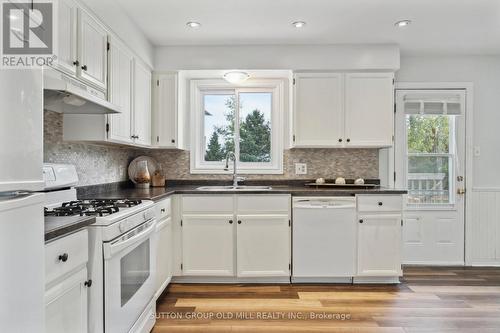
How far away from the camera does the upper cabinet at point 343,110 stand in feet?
11.0

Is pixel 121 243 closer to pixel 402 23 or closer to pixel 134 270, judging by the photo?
pixel 134 270

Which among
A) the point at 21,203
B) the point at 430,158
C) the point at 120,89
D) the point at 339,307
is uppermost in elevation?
the point at 120,89

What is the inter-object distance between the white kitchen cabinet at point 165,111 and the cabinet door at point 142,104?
0.11 m

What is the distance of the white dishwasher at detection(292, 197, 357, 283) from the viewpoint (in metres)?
3.08

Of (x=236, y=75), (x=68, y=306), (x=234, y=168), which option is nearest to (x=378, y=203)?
(x=234, y=168)

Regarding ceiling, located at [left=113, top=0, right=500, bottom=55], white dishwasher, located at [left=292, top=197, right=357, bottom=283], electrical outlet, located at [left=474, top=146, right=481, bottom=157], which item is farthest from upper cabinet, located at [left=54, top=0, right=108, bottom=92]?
electrical outlet, located at [left=474, top=146, right=481, bottom=157]

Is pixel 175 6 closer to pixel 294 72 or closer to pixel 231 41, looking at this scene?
pixel 231 41

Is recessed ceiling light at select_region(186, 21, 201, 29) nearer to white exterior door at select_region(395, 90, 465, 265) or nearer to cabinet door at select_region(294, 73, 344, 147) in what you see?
cabinet door at select_region(294, 73, 344, 147)

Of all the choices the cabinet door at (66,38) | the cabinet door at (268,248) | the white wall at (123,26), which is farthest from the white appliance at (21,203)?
the cabinet door at (268,248)

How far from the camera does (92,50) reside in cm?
217

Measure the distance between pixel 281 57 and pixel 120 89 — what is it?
1621 mm

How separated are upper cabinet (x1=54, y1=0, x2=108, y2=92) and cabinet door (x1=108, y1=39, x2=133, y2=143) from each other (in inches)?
3.8

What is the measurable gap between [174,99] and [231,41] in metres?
0.82

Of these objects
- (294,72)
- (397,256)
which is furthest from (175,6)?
(397,256)
